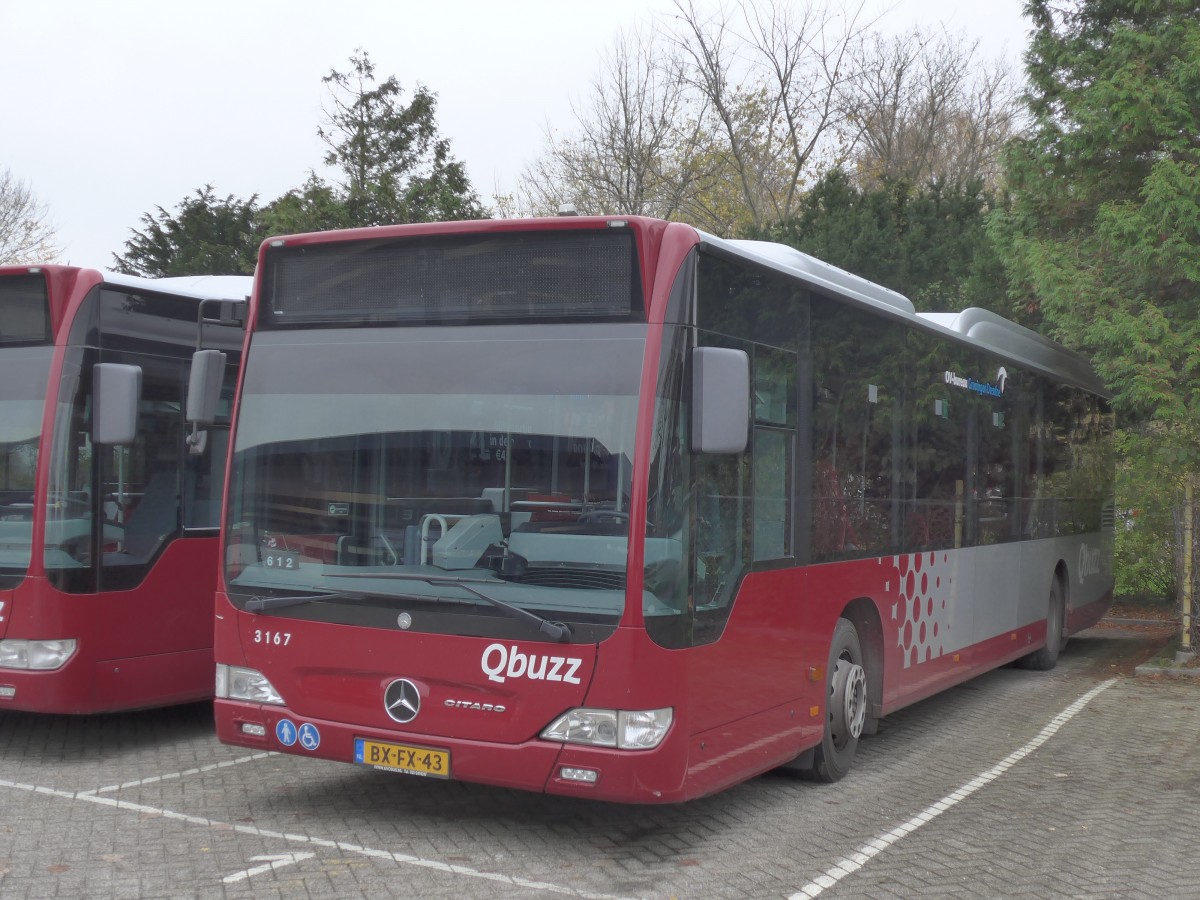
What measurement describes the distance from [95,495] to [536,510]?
12.0 ft

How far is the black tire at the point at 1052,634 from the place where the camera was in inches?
523

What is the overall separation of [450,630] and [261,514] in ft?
4.15

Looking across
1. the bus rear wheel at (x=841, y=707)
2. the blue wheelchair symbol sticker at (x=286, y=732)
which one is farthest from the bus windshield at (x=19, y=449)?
the bus rear wheel at (x=841, y=707)

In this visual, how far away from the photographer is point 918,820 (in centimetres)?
702

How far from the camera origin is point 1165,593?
2025 cm

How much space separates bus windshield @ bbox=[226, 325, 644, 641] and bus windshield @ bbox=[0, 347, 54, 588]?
2.08m

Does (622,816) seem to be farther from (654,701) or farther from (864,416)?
(864,416)

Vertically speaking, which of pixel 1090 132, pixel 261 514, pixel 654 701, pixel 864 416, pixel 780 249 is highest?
pixel 1090 132

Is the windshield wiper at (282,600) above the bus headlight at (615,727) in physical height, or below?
above

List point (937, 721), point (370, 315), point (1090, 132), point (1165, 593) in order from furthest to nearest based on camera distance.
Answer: point (1165, 593) < point (1090, 132) < point (937, 721) < point (370, 315)

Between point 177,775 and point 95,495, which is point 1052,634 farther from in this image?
point 95,495

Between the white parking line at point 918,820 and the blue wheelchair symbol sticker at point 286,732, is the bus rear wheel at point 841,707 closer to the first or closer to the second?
the white parking line at point 918,820

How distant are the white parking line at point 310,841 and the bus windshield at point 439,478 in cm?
104

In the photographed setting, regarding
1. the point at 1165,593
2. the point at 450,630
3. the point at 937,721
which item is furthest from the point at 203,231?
the point at 450,630
